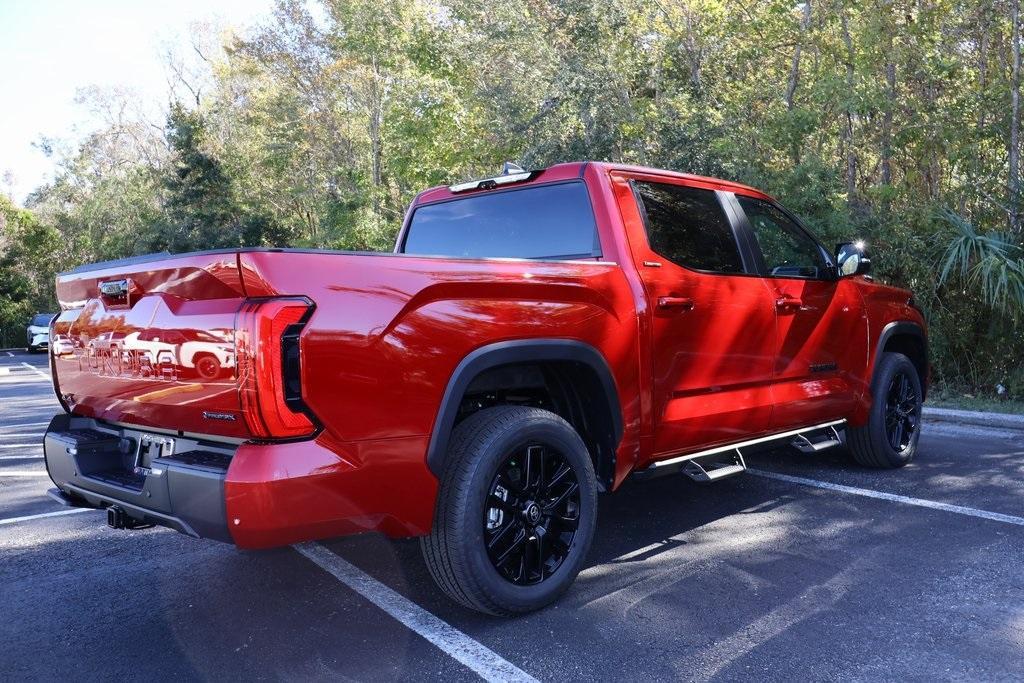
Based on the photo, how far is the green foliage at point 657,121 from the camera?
9641mm

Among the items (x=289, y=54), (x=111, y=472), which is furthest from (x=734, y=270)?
(x=289, y=54)

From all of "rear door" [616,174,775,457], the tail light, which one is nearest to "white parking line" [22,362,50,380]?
"rear door" [616,174,775,457]

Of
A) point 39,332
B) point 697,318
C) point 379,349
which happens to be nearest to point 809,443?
point 697,318

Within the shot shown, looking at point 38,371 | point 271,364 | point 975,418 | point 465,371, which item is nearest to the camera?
point 271,364

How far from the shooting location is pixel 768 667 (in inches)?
115

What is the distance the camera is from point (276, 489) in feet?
8.87

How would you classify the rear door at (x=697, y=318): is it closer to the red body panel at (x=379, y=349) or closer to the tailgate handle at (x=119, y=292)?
the red body panel at (x=379, y=349)

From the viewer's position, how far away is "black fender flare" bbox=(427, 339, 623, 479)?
3115 millimetres

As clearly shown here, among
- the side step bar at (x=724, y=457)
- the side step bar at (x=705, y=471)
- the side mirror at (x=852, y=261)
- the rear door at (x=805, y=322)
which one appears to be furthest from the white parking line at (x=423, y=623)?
the side mirror at (x=852, y=261)

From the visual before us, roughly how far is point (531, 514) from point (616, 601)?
544mm

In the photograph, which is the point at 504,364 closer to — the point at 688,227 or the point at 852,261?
the point at 688,227

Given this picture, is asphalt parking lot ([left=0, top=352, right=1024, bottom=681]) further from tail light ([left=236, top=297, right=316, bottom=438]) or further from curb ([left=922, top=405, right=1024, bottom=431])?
curb ([left=922, top=405, right=1024, bottom=431])

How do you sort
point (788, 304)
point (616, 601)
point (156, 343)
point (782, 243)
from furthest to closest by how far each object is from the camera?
point (782, 243), point (788, 304), point (616, 601), point (156, 343)

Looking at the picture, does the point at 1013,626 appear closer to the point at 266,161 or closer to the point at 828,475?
the point at 828,475
